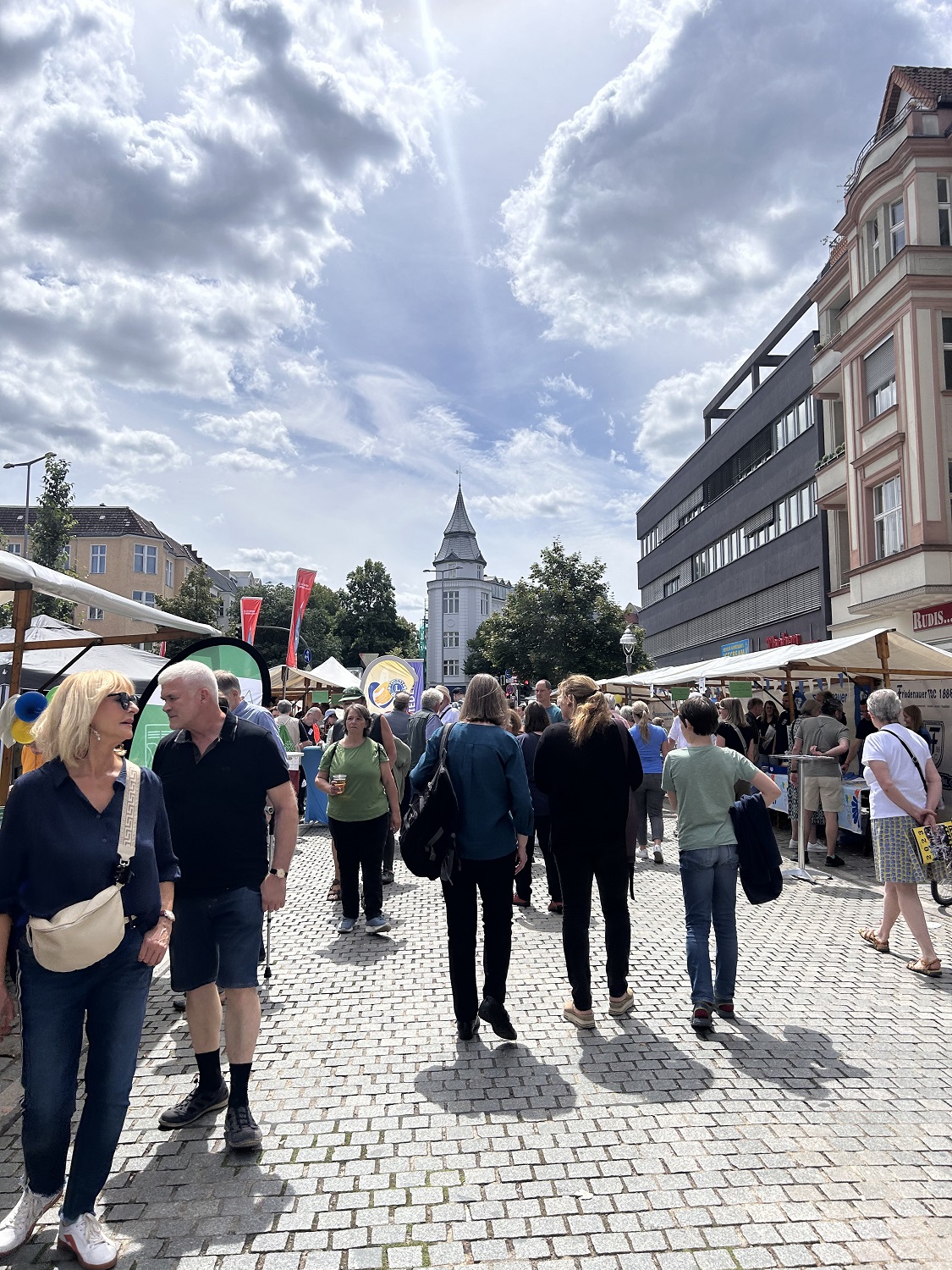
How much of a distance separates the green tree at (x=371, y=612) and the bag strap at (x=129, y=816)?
71.5 m

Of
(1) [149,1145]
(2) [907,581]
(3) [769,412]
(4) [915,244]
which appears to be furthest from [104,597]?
(3) [769,412]

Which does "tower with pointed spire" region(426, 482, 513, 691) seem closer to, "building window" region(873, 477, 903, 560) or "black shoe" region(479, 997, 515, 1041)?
"building window" region(873, 477, 903, 560)

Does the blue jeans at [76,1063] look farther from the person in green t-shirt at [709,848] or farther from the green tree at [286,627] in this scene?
the green tree at [286,627]

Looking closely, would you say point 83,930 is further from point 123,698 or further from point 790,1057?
point 790,1057

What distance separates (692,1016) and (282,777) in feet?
9.05

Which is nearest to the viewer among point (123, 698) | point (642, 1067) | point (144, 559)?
point (123, 698)

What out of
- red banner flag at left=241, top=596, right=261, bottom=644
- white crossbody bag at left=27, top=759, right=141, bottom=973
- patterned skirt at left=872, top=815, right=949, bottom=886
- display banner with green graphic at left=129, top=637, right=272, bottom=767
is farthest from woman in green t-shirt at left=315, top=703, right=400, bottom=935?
red banner flag at left=241, top=596, right=261, bottom=644

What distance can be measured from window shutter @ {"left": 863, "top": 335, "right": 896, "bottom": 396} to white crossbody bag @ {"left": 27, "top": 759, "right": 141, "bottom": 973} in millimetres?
20486

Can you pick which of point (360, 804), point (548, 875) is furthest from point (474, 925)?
point (548, 875)

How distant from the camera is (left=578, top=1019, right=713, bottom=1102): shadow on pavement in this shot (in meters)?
3.81

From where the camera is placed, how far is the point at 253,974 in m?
3.48

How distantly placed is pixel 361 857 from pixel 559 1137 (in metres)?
3.57

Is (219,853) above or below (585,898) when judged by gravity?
above

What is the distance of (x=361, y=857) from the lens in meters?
6.70
